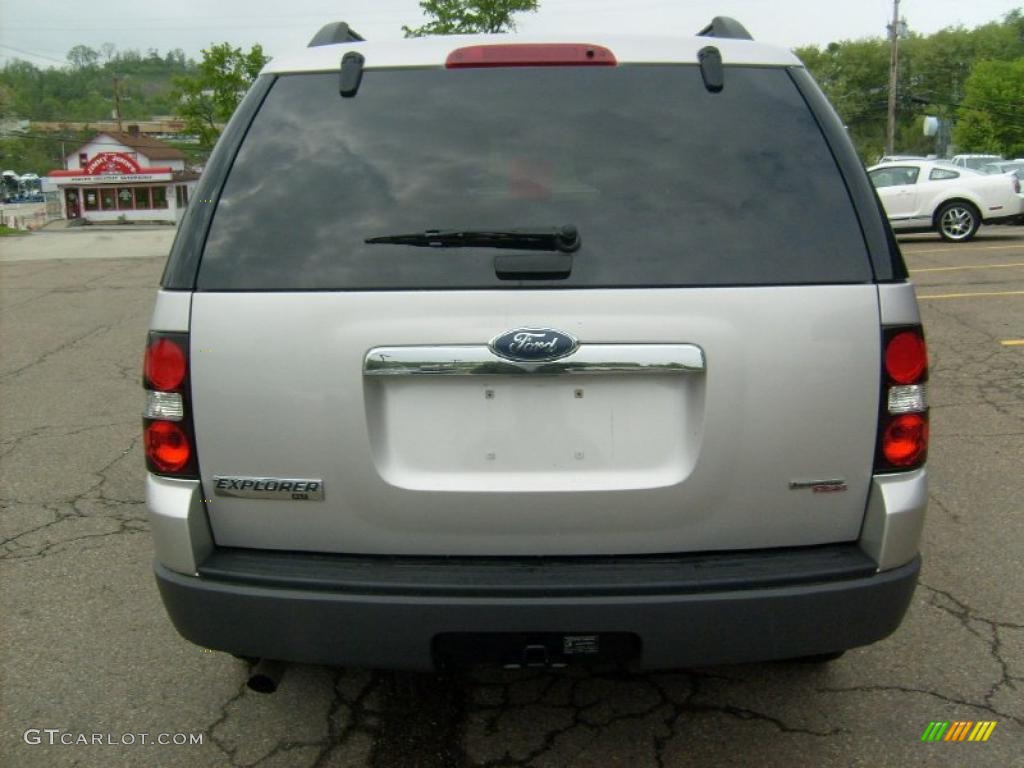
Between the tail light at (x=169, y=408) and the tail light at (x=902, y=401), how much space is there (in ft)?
5.61

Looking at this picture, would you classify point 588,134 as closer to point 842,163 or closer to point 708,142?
point 708,142

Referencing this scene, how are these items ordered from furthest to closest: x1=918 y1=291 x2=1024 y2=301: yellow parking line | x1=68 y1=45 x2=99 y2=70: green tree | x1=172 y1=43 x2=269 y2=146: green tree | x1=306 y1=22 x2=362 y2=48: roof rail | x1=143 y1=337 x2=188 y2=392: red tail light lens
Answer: x1=68 y1=45 x2=99 y2=70: green tree → x1=172 y1=43 x2=269 y2=146: green tree → x1=918 y1=291 x2=1024 y2=301: yellow parking line → x1=306 y1=22 x2=362 y2=48: roof rail → x1=143 y1=337 x2=188 y2=392: red tail light lens

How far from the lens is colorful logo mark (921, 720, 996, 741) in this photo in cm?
280

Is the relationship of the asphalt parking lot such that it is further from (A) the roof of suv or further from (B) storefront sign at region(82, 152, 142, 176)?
(B) storefront sign at region(82, 152, 142, 176)

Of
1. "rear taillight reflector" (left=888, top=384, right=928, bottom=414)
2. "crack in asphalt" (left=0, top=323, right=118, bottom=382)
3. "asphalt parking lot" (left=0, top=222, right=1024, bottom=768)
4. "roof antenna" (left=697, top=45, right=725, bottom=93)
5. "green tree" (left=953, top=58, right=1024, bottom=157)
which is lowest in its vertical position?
"asphalt parking lot" (left=0, top=222, right=1024, bottom=768)

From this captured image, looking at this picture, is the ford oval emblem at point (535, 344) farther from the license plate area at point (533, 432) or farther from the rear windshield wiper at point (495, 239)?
the rear windshield wiper at point (495, 239)

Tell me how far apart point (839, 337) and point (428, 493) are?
1064 millimetres

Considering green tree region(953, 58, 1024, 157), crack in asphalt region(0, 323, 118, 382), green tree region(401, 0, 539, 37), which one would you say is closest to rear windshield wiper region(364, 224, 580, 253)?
crack in asphalt region(0, 323, 118, 382)

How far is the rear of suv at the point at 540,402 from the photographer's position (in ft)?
7.38

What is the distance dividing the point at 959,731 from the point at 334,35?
2898 mm

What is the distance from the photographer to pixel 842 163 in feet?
7.95

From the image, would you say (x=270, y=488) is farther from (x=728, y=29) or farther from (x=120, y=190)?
(x=120, y=190)

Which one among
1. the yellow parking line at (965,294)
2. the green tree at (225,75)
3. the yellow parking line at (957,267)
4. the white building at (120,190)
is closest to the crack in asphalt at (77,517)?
the yellow parking line at (965,294)

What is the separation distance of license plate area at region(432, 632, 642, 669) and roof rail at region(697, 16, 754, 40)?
73.4 inches
